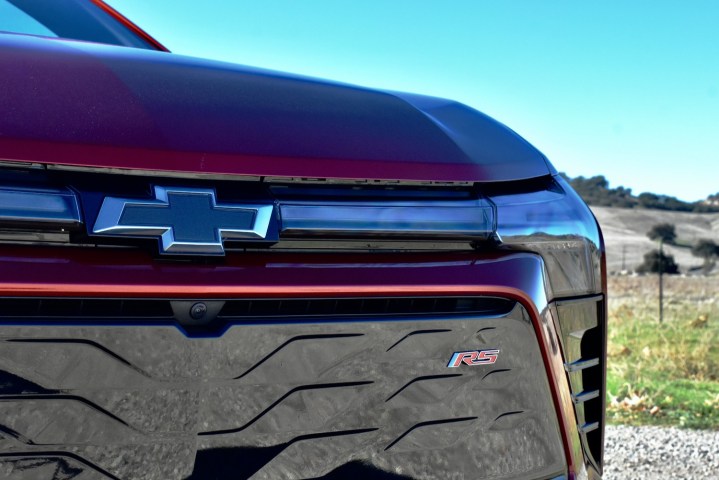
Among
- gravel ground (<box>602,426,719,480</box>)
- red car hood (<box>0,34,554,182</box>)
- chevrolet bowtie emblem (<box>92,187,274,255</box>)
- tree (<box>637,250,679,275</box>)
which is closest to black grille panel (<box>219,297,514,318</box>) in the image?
chevrolet bowtie emblem (<box>92,187,274,255</box>)

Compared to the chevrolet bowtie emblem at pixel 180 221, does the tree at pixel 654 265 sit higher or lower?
lower

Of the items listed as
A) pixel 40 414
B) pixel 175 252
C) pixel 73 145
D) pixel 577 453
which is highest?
pixel 73 145

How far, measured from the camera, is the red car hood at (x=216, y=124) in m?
1.20

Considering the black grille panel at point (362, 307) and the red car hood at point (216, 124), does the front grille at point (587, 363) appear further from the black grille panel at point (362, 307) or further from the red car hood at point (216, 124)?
the red car hood at point (216, 124)

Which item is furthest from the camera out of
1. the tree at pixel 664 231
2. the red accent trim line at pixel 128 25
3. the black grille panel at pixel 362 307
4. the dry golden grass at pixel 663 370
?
the tree at pixel 664 231

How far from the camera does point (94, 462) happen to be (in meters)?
1.13

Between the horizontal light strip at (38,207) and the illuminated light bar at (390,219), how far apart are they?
0.32 meters

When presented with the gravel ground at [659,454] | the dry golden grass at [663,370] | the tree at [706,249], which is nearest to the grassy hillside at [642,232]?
the tree at [706,249]

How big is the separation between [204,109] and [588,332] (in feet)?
2.93

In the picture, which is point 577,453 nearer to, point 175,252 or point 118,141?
point 175,252

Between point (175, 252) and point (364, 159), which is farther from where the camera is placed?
point (364, 159)

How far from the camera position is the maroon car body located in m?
1.13

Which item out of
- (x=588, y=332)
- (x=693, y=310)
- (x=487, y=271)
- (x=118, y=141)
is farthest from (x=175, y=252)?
(x=693, y=310)

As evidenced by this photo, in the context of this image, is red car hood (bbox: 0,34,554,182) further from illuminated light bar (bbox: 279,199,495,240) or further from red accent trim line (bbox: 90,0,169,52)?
red accent trim line (bbox: 90,0,169,52)
